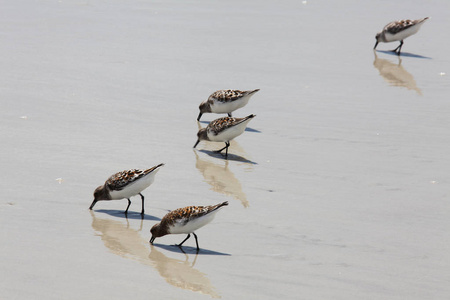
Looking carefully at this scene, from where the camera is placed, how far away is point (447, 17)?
80.5 ft

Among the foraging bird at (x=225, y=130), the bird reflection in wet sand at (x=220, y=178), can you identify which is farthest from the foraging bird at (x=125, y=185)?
the foraging bird at (x=225, y=130)

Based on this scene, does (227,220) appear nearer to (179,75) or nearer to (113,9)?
(179,75)

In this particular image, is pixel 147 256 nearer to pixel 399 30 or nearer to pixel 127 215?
pixel 127 215

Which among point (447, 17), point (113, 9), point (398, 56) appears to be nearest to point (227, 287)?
point (398, 56)

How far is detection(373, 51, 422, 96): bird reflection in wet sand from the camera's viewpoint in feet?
54.8

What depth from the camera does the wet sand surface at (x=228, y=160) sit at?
7.59m

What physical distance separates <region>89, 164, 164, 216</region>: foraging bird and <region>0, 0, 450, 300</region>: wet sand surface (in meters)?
0.24

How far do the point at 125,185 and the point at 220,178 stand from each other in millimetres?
2189

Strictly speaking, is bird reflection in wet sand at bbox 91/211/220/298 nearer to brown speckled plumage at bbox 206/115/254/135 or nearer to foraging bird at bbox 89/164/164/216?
foraging bird at bbox 89/164/164/216

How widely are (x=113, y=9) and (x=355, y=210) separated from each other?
16.0m

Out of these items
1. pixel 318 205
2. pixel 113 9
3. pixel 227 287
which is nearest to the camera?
pixel 227 287

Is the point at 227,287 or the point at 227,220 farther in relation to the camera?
the point at 227,220

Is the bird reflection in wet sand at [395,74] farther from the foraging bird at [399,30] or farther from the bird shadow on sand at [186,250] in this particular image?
the bird shadow on sand at [186,250]

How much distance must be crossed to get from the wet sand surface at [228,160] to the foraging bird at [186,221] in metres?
0.22
